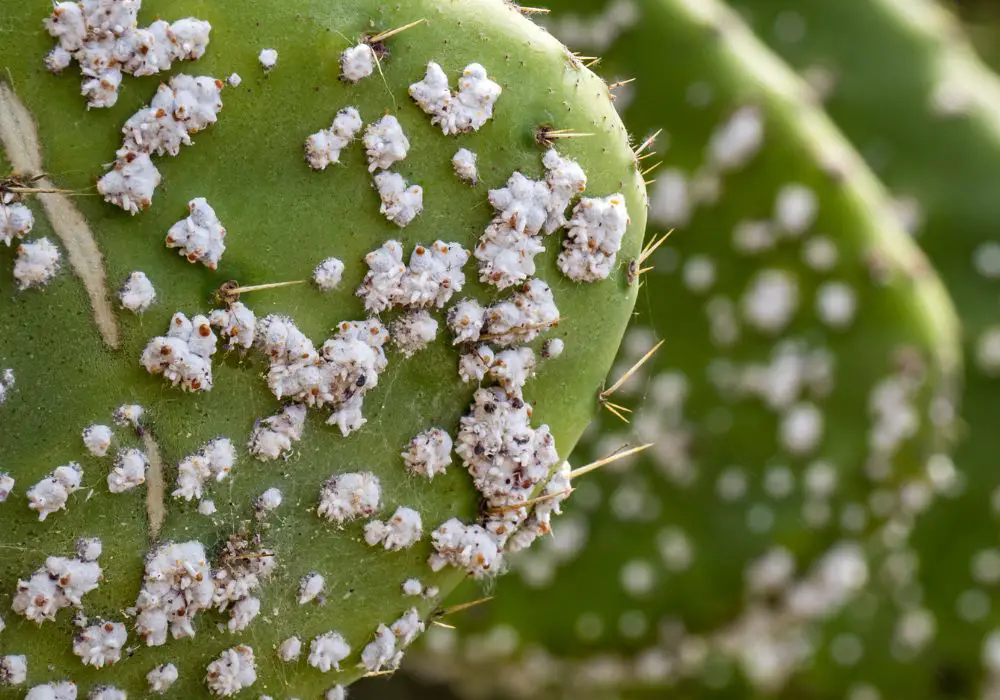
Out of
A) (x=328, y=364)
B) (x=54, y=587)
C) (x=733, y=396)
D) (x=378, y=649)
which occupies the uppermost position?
(x=328, y=364)

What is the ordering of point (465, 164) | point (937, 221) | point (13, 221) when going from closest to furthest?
1. point (13, 221)
2. point (465, 164)
3. point (937, 221)

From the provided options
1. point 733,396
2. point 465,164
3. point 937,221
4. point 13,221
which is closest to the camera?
point 13,221

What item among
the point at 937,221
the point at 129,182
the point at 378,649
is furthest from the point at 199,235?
the point at 937,221

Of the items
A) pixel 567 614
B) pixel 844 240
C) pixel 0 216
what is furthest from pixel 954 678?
pixel 0 216

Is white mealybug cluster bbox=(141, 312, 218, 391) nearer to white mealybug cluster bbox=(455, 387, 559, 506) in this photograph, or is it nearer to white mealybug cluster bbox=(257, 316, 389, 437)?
white mealybug cluster bbox=(257, 316, 389, 437)

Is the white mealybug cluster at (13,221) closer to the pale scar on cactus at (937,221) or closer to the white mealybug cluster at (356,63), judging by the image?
the white mealybug cluster at (356,63)

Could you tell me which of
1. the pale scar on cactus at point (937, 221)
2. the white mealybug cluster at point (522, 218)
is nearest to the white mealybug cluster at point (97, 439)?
the white mealybug cluster at point (522, 218)

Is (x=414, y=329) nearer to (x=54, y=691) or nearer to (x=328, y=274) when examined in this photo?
(x=328, y=274)
